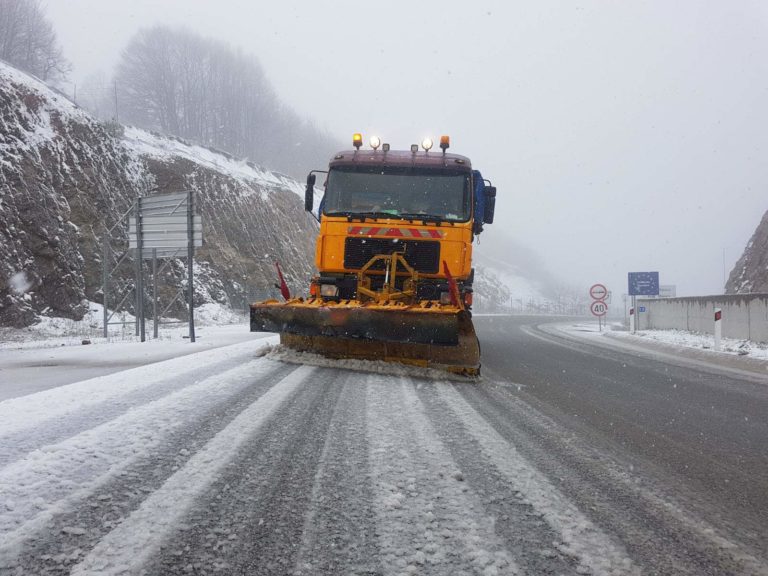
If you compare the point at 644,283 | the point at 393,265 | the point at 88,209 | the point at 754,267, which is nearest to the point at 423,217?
the point at 393,265

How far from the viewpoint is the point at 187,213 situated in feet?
38.5

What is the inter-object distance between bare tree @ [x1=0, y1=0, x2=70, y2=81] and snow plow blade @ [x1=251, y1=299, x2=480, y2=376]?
39210 mm

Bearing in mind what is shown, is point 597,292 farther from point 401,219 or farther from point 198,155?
point 198,155

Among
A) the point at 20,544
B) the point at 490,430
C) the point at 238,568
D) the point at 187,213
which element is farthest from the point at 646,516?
the point at 187,213

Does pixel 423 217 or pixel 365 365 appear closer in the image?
pixel 365 365

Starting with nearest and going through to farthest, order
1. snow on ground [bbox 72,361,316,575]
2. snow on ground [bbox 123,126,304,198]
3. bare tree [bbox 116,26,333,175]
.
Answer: snow on ground [bbox 72,361,316,575], snow on ground [bbox 123,126,304,198], bare tree [bbox 116,26,333,175]

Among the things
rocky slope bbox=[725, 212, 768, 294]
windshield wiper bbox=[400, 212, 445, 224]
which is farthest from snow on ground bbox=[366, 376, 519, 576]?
rocky slope bbox=[725, 212, 768, 294]

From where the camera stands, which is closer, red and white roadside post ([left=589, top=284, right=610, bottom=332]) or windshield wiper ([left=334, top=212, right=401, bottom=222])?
windshield wiper ([left=334, top=212, right=401, bottom=222])

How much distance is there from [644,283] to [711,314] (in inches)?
270

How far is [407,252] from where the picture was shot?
6.42m

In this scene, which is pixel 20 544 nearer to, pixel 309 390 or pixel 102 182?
pixel 309 390

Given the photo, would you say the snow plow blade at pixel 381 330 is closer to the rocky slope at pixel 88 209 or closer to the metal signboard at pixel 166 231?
the metal signboard at pixel 166 231

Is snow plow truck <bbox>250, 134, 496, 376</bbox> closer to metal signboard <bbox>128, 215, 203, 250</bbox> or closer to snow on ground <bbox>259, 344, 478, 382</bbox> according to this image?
snow on ground <bbox>259, 344, 478, 382</bbox>

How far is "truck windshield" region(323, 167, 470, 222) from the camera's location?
6.74m
